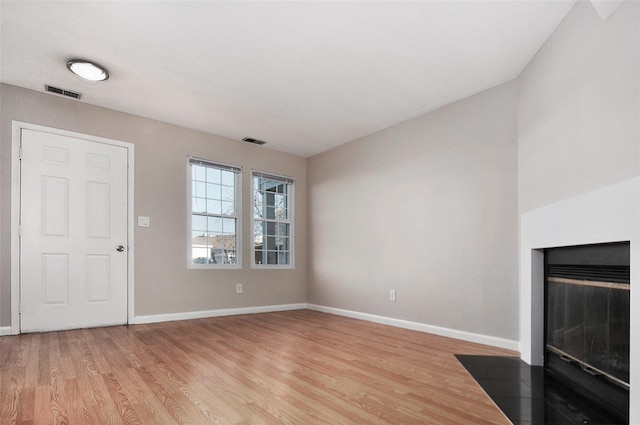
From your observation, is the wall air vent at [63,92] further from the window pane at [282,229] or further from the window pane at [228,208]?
the window pane at [282,229]

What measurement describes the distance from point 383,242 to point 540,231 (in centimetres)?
208

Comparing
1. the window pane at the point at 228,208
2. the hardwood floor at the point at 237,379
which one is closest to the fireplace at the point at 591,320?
the hardwood floor at the point at 237,379

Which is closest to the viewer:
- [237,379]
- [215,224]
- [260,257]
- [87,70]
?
[237,379]

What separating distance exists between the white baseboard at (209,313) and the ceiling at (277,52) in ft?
7.92

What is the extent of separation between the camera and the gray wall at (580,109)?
176cm

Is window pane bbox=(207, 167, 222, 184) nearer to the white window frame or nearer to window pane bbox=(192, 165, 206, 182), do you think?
window pane bbox=(192, 165, 206, 182)

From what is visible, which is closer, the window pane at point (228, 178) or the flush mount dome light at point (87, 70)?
the flush mount dome light at point (87, 70)

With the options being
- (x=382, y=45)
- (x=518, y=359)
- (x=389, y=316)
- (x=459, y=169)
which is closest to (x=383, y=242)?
(x=389, y=316)

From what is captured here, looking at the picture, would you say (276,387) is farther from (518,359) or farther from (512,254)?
(512,254)

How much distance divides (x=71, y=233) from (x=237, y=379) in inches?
110

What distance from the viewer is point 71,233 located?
3.96 m

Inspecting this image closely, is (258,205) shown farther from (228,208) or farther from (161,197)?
(161,197)

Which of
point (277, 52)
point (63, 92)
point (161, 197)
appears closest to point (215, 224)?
point (161, 197)

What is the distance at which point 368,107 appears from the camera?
13.4 ft
